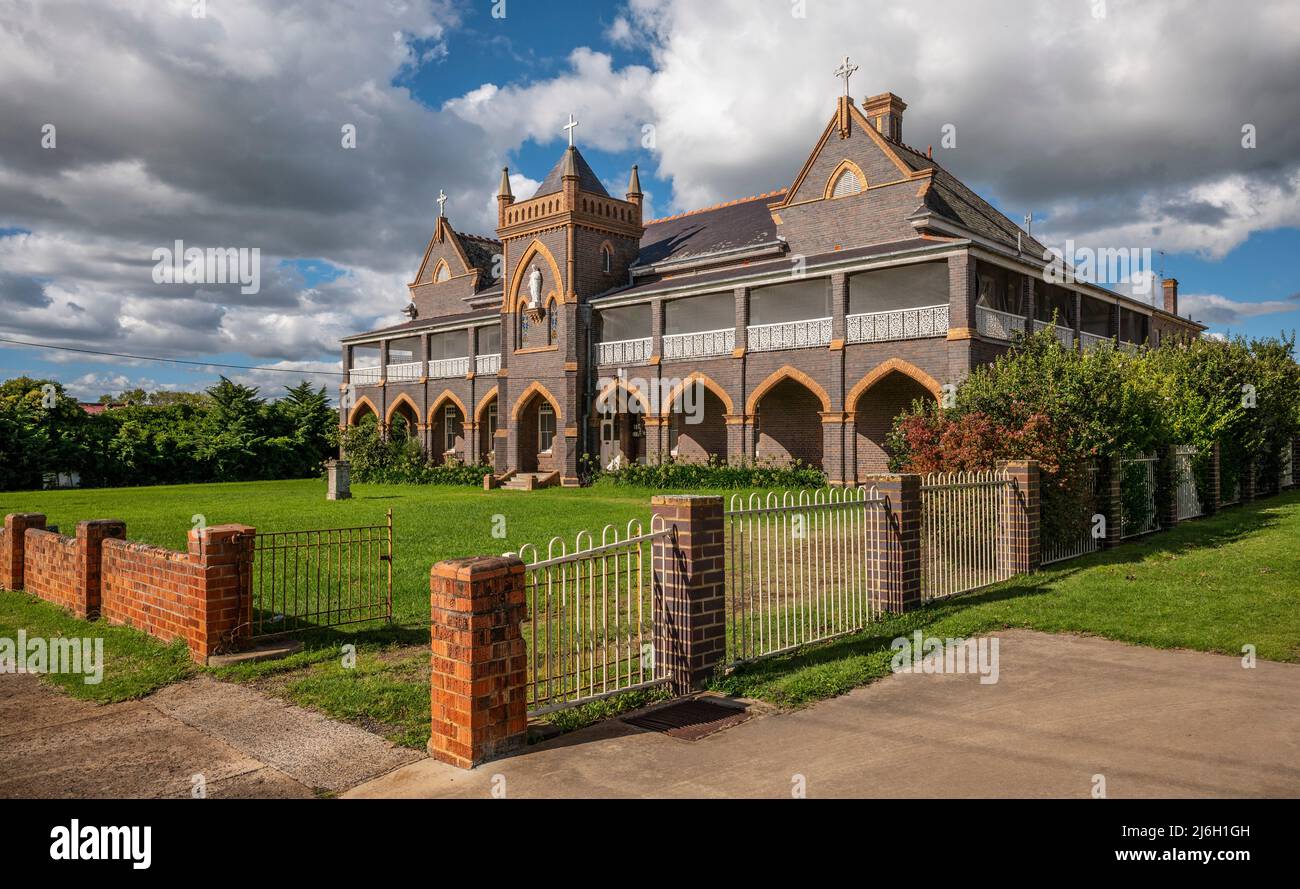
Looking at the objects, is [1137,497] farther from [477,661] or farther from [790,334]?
[477,661]

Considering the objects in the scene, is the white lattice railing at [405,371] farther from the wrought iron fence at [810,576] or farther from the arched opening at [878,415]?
the wrought iron fence at [810,576]

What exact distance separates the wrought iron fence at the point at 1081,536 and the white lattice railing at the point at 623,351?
1817cm

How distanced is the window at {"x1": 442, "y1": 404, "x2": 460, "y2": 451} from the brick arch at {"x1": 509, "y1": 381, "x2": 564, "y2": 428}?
8.42 m

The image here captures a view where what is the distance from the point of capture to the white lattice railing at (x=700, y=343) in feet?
89.5

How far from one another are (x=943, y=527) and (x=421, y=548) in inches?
318

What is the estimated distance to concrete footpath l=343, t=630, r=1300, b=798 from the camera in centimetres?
420

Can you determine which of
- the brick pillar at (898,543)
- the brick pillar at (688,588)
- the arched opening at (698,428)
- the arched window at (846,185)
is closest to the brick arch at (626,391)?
the arched opening at (698,428)

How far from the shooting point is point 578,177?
99.9 feet

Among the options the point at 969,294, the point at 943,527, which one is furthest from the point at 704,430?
the point at 943,527

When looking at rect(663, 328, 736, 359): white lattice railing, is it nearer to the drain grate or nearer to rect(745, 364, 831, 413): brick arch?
rect(745, 364, 831, 413): brick arch

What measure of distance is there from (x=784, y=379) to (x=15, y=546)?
2024 centimetres

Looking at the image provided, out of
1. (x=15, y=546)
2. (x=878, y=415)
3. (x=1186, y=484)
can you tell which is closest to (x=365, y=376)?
(x=878, y=415)

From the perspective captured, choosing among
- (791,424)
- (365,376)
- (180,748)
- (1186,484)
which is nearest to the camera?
(180,748)
